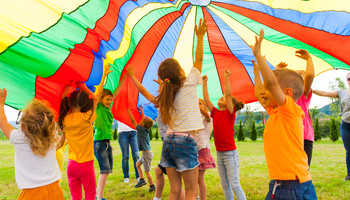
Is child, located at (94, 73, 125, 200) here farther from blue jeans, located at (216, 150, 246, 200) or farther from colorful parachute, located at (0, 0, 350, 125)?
blue jeans, located at (216, 150, 246, 200)

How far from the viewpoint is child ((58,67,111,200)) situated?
2953 millimetres

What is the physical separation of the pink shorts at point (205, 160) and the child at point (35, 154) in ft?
5.74

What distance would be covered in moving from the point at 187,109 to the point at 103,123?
178cm

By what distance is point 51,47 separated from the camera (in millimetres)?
2625

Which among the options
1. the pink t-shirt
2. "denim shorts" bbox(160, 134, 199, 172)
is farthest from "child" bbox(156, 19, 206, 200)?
the pink t-shirt

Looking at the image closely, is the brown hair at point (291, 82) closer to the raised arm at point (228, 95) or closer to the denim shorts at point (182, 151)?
the denim shorts at point (182, 151)

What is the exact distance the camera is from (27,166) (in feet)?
7.30

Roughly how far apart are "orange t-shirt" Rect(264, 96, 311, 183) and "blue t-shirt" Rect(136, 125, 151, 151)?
120 inches

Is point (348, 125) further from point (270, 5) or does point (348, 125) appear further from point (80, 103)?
point (80, 103)

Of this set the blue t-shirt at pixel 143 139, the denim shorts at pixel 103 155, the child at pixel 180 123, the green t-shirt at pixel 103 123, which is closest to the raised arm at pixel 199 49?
the child at pixel 180 123

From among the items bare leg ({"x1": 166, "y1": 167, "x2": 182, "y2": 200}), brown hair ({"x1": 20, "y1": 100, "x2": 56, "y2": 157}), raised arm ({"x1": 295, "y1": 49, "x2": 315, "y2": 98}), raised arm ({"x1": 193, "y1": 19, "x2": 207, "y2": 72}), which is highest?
raised arm ({"x1": 193, "y1": 19, "x2": 207, "y2": 72})

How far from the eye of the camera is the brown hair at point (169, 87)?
8.13ft

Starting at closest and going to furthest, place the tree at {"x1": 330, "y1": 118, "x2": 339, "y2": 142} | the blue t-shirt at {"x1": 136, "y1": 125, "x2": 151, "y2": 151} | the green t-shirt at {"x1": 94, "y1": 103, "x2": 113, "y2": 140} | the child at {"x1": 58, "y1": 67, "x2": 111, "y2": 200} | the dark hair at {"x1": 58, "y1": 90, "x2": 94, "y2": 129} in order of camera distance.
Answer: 1. the child at {"x1": 58, "y1": 67, "x2": 111, "y2": 200}
2. the dark hair at {"x1": 58, "y1": 90, "x2": 94, "y2": 129}
3. the green t-shirt at {"x1": 94, "y1": 103, "x2": 113, "y2": 140}
4. the blue t-shirt at {"x1": 136, "y1": 125, "x2": 151, "y2": 151}
5. the tree at {"x1": 330, "y1": 118, "x2": 339, "y2": 142}

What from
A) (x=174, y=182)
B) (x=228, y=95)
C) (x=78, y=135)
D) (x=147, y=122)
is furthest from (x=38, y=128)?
(x=147, y=122)
